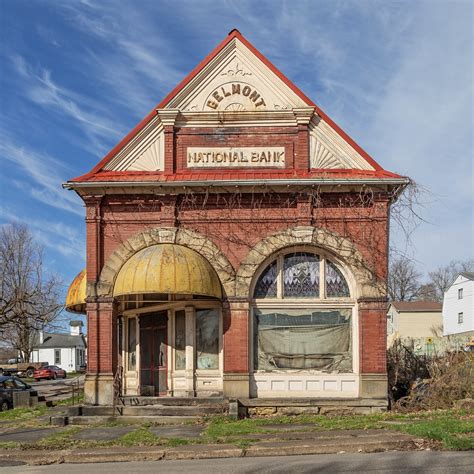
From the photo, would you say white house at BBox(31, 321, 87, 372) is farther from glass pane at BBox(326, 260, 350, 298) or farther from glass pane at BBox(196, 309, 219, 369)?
glass pane at BBox(326, 260, 350, 298)

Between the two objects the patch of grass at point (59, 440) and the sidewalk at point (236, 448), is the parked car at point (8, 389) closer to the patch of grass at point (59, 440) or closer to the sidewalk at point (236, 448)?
the patch of grass at point (59, 440)

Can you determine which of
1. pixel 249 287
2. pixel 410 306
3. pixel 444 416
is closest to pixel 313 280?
pixel 249 287

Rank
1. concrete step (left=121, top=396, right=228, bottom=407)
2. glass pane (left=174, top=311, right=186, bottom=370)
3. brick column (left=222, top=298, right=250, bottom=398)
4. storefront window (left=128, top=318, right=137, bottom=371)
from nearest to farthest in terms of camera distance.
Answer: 1. concrete step (left=121, top=396, right=228, bottom=407)
2. brick column (left=222, top=298, right=250, bottom=398)
3. glass pane (left=174, top=311, right=186, bottom=370)
4. storefront window (left=128, top=318, right=137, bottom=371)

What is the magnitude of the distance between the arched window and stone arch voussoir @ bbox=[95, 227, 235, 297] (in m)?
1.11

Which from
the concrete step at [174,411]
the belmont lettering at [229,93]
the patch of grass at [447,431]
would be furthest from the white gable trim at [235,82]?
the patch of grass at [447,431]

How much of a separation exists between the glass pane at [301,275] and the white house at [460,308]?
43.2 meters

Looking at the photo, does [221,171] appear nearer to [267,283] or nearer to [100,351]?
[267,283]

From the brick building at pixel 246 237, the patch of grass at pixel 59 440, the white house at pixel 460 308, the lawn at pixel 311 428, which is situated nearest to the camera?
the lawn at pixel 311 428

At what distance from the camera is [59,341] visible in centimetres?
7825

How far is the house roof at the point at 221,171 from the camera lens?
661 inches

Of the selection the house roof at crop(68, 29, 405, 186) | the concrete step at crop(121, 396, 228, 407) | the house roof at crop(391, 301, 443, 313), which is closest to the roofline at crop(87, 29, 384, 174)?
the house roof at crop(68, 29, 405, 186)

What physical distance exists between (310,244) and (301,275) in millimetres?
920

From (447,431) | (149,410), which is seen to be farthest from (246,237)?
(447,431)

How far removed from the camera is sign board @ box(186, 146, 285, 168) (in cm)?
1722
